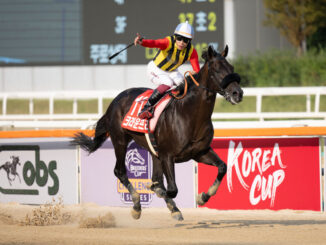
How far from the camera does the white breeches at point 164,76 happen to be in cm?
673

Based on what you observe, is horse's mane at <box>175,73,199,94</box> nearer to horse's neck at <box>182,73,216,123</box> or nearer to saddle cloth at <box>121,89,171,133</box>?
horse's neck at <box>182,73,216,123</box>

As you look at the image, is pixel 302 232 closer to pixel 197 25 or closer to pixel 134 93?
pixel 134 93

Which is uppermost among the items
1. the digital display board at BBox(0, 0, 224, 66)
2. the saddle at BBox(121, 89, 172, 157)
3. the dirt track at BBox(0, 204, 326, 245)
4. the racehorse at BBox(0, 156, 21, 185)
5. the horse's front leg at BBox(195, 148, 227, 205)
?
the digital display board at BBox(0, 0, 224, 66)

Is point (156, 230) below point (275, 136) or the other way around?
below

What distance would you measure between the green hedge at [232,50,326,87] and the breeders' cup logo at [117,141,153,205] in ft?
28.5

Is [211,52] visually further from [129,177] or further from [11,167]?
[11,167]

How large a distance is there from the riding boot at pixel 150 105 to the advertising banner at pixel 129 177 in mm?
1760

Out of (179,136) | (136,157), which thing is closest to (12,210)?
(136,157)

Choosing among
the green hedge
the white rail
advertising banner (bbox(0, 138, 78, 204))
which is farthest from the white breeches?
the green hedge

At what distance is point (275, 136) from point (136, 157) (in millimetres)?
1953

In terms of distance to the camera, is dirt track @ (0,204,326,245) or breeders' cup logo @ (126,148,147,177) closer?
dirt track @ (0,204,326,245)

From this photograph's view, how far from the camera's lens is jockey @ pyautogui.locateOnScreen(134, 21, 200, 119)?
6.33m

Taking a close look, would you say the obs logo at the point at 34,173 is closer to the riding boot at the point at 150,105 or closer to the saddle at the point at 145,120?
the saddle at the point at 145,120

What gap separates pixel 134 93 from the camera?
7.39 metres
